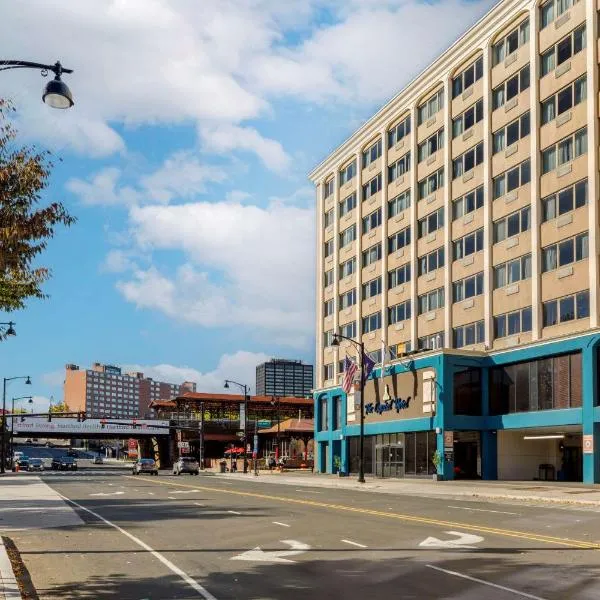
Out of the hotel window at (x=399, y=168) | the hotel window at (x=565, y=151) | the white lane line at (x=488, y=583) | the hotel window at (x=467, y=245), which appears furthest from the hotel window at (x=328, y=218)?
the white lane line at (x=488, y=583)

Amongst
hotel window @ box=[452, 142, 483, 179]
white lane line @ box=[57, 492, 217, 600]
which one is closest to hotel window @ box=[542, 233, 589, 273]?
hotel window @ box=[452, 142, 483, 179]

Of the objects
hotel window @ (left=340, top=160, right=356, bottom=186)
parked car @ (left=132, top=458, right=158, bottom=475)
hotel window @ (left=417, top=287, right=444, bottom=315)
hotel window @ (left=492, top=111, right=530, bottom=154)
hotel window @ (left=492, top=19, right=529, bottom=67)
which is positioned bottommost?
parked car @ (left=132, top=458, right=158, bottom=475)

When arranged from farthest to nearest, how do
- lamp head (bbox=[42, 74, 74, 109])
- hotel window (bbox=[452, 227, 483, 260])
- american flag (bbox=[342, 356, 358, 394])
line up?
american flag (bbox=[342, 356, 358, 394]) → hotel window (bbox=[452, 227, 483, 260]) → lamp head (bbox=[42, 74, 74, 109])

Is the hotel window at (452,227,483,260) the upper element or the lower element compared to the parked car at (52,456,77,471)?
upper

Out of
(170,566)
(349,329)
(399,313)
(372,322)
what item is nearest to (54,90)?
(170,566)

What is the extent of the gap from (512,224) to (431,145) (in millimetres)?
13542

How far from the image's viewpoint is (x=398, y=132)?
72.2 meters

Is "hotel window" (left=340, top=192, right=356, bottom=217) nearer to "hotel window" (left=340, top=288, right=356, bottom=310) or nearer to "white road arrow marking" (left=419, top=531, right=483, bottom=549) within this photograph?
"hotel window" (left=340, top=288, right=356, bottom=310)

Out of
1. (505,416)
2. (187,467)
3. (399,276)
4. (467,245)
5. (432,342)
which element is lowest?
(187,467)

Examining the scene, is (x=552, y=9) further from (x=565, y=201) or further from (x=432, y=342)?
(x=432, y=342)

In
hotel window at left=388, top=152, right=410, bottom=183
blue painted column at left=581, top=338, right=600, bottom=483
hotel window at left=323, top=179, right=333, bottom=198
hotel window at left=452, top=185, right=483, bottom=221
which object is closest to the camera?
blue painted column at left=581, top=338, right=600, bottom=483

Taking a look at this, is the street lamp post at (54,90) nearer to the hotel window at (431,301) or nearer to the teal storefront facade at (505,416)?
the teal storefront facade at (505,416)

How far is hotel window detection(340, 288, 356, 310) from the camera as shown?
79562 millimetres

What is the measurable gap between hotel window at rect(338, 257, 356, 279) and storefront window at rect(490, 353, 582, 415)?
81.5ft
